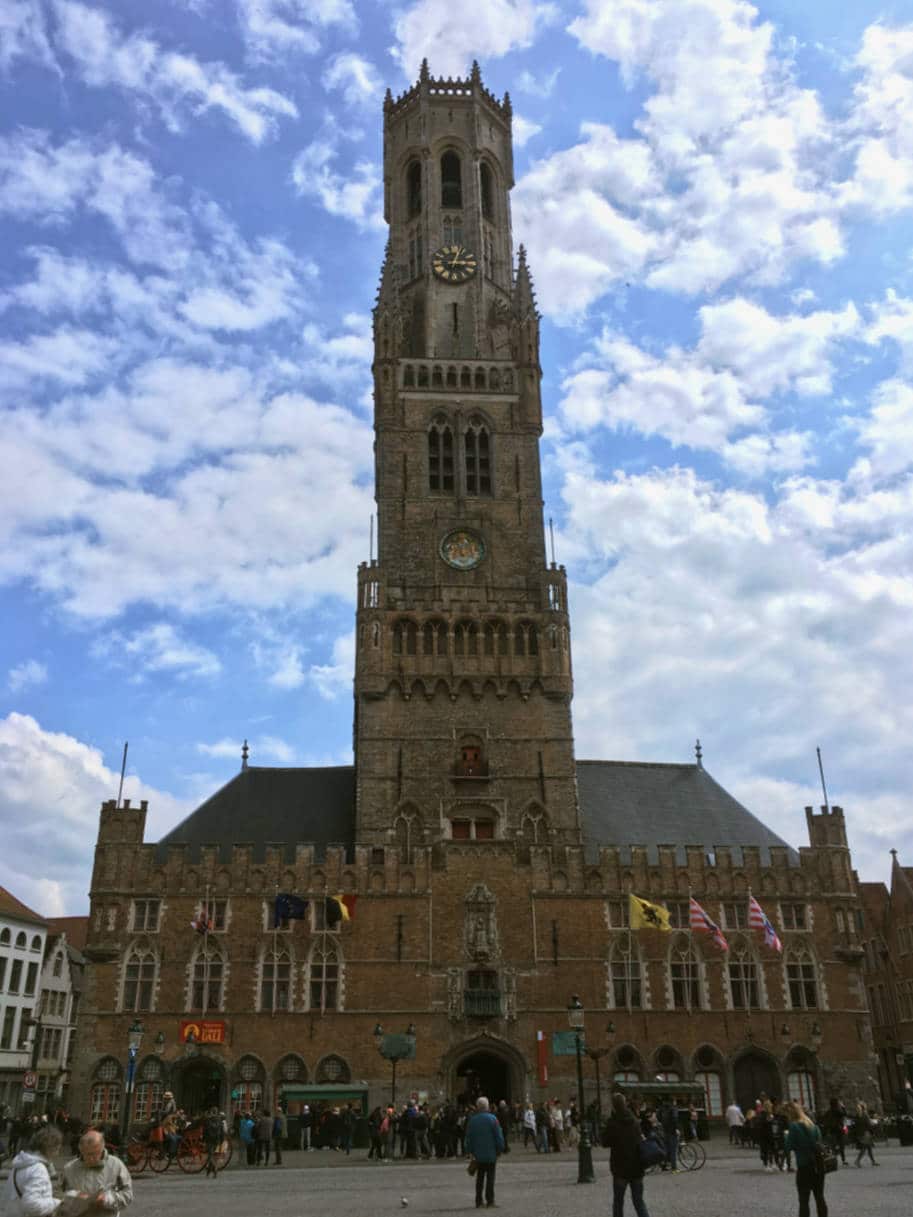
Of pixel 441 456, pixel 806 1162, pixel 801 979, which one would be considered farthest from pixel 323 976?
pixel 806 1162

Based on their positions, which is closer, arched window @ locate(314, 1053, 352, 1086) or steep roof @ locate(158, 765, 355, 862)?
arched window @ locate(314, 1053, 352, 1086)

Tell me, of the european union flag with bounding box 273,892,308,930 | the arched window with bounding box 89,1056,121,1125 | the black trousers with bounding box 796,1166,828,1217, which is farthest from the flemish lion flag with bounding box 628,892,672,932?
the black trousers with bounding box 796,1166,828,1217

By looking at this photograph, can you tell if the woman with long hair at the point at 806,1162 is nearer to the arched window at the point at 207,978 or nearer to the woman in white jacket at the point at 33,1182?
the woman in white jacket at the point at 33,1182

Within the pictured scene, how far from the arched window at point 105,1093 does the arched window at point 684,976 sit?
22.6 metres

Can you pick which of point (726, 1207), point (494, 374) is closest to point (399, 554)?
point (494, 374)

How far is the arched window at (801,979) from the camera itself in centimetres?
4512

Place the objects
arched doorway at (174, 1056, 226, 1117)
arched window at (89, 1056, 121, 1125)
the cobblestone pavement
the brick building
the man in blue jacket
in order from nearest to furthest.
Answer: the cobblestone pavement, the man in blue jacket, arched window at (89, 1056, 121, 1125), arched doorway at (174, 1056, 226, 1117), the brick building

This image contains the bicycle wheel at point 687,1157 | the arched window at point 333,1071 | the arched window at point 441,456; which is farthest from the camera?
the arched window at point 441,456

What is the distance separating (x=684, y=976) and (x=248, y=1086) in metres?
18.4

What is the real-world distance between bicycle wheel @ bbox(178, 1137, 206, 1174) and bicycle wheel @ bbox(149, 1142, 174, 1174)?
0.34 meters

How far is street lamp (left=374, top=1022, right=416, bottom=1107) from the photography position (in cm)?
3966

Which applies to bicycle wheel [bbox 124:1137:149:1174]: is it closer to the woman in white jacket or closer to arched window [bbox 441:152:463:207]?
the woman in white jacket

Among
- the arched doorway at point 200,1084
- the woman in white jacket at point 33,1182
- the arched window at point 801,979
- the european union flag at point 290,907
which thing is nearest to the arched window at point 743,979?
the arched window at point 801,979

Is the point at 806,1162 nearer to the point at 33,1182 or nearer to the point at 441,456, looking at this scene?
the point at 33,1182
